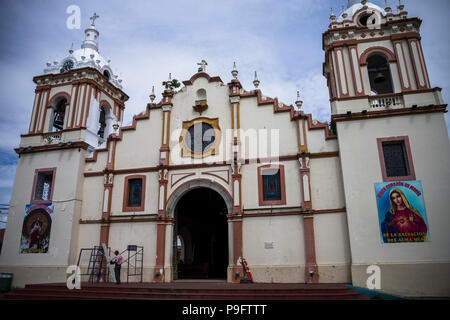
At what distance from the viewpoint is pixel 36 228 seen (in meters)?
17.6

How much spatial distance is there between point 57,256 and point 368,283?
14.0 meters

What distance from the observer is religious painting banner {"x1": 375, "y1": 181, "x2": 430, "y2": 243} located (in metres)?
13.4

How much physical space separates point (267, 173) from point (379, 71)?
7.58 meters

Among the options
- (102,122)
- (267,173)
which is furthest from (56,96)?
(267,173)

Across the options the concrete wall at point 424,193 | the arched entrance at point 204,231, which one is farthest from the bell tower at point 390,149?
the arched entrance at point 204,231

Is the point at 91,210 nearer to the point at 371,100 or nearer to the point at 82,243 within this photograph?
the point at 82,243

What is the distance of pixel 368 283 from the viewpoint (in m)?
13.2

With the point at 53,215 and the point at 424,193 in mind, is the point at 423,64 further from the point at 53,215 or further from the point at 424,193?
the point at 53,215

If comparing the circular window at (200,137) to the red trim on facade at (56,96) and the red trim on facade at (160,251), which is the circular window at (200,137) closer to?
the red trim on facade at (160,251)

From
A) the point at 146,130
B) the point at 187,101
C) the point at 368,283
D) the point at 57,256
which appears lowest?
the point at 368,283

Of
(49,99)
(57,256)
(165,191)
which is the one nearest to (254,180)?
(165,191)

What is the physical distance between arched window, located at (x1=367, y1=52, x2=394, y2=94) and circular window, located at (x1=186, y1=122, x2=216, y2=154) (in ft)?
27.3

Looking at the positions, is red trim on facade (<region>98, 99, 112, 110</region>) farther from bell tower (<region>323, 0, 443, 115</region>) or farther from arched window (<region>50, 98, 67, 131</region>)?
bell tower (<region>323, 0, 443, 115</region>)

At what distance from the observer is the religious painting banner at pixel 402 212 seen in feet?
43.8
